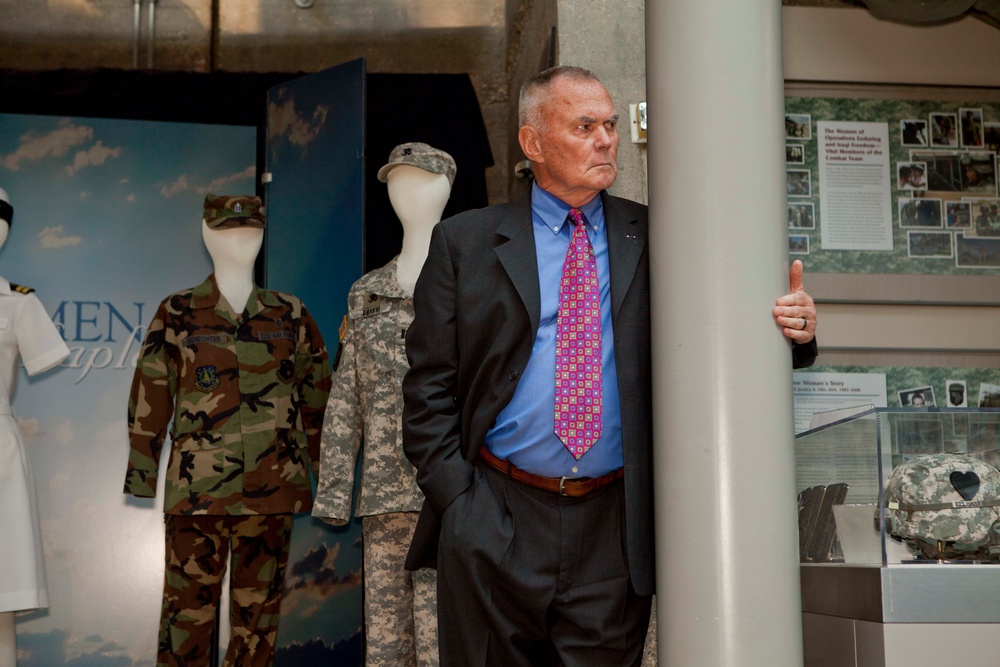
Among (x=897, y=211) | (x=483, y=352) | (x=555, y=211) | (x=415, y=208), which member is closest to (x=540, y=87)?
(x=555, y=211)

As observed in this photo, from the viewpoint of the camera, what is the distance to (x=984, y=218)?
169 inches

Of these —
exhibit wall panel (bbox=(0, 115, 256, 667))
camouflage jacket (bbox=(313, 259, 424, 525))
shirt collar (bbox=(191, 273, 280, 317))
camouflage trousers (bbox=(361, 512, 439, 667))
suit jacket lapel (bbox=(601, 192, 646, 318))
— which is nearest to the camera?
suit jacket lapel (bbox=(601, 192, 646, 318))

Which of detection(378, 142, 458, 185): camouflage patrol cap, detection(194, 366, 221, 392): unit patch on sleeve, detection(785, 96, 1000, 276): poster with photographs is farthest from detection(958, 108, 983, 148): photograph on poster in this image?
detection(194, 366, 221, 392): unit patch on sleeve

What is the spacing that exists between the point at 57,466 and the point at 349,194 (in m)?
1.88

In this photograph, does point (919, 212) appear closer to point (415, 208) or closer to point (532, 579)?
point (415, 208)

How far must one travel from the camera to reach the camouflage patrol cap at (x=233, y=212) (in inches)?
166

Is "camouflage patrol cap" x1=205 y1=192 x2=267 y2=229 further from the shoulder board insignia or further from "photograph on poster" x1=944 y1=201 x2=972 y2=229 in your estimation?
"photograph on poster" x1=944 y1=201 x2=972 y2=229

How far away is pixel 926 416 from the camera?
91.3 inches

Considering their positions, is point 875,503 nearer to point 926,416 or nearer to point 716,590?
point 926,416

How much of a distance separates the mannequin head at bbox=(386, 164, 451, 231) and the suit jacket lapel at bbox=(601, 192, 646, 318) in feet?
4.55

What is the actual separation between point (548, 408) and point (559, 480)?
15cm

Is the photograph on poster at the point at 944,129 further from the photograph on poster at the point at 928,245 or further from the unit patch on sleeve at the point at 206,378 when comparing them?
the unit patch on sleeve at the point at 206,378

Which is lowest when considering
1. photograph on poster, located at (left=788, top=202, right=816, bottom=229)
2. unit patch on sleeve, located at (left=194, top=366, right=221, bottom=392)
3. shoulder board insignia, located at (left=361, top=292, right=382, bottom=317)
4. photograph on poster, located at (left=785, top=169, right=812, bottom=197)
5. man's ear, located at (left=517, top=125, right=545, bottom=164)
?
unit patch on sleeve, located at (left=194, top=366, right=221, bottom=392)

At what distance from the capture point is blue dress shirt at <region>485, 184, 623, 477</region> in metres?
2.26
